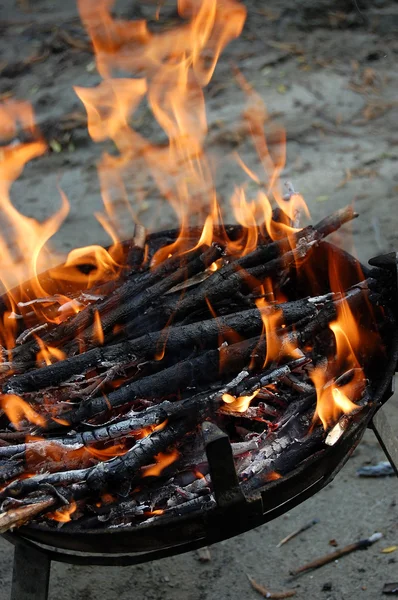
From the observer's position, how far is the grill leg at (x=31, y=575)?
2.11m

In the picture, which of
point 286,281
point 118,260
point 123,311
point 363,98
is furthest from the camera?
point 363,98

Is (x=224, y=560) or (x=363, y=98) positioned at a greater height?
(x=363, y=98)

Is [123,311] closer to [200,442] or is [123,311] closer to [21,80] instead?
[200,442]

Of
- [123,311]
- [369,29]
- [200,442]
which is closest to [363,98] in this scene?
[369,29]

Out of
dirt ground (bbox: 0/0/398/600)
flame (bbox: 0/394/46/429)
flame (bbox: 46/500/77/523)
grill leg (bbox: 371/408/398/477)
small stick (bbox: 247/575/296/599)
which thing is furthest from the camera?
dirt ground (bbox: 0/0/398/600)

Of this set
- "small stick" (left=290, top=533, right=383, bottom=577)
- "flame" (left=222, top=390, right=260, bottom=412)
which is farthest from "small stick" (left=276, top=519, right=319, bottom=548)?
"flame" (left=222, top=390, right=260, bottom=412)

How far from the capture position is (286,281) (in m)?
2.68

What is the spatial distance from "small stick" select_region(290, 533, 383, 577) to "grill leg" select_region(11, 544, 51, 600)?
1049mm

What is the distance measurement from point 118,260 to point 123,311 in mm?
457

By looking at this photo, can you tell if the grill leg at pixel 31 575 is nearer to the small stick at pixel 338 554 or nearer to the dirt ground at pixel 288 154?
the dirt ground at pixel 288 154

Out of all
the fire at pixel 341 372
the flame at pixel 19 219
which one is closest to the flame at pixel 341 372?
the fire at pixel 341 372

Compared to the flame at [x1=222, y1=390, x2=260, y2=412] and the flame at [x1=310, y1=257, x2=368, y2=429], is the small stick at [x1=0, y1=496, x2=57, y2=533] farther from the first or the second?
the flame at [x1=310, y1=257, x2=368, y2=429]

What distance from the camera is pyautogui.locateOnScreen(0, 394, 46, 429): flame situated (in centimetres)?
218

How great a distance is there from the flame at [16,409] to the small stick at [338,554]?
1252 millimetres
